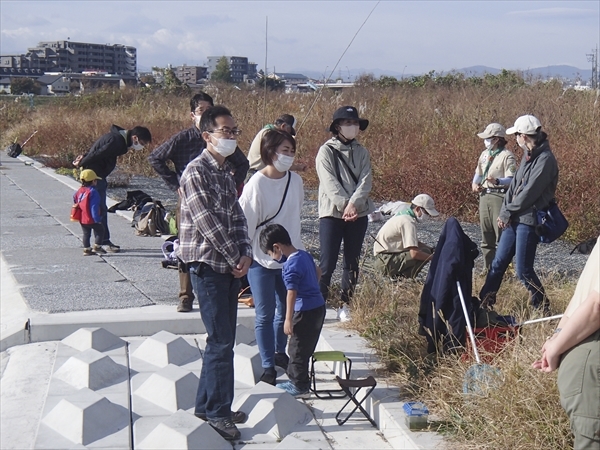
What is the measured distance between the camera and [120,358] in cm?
620

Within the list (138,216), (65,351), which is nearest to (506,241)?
(65,351)

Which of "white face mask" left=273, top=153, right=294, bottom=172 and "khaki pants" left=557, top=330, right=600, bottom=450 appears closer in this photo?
"khaki pants" left=557, top=330, right=600, bottom=450

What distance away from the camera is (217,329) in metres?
4.74

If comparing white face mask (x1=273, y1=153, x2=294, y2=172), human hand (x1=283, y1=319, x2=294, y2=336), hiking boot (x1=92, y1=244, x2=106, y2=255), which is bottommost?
hiking boot (x1=92, y1=244, x2=106, y2=255)

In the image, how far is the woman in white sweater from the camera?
553 cm

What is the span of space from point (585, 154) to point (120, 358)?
8991 millimetres

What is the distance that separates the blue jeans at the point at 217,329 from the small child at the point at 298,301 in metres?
0.54

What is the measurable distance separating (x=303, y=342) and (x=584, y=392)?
255 centimetres

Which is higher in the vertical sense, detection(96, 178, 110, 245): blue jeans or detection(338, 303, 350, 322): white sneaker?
detection(96, 178, 110, 245): blue jeans

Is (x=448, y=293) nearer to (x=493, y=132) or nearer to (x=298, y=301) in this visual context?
(x=298, y=301)

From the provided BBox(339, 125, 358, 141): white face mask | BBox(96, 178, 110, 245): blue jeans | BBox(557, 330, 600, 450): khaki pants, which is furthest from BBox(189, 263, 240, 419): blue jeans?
BBox(96, 178, 110, 245): blue jeans

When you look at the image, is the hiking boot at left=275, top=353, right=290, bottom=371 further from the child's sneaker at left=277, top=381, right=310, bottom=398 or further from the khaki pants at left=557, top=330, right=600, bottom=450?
the khaki pants at left=557, top=330, right=600, bottom=450

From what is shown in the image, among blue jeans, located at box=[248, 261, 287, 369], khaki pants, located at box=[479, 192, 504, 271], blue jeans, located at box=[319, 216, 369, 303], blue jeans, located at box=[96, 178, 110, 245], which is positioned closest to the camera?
blue jeans, located at box=[248, 261, 287, 369]

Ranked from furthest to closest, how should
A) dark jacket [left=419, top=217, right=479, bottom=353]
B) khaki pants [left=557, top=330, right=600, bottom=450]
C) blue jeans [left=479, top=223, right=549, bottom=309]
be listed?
1. blue jeans [left=479, top=223, right=549, bottom=309]
2. dark jacket [left=419, top=217, right=479, bottom=353]
3. khaki pants [left=557, top=330, right=600, bottom=450]
